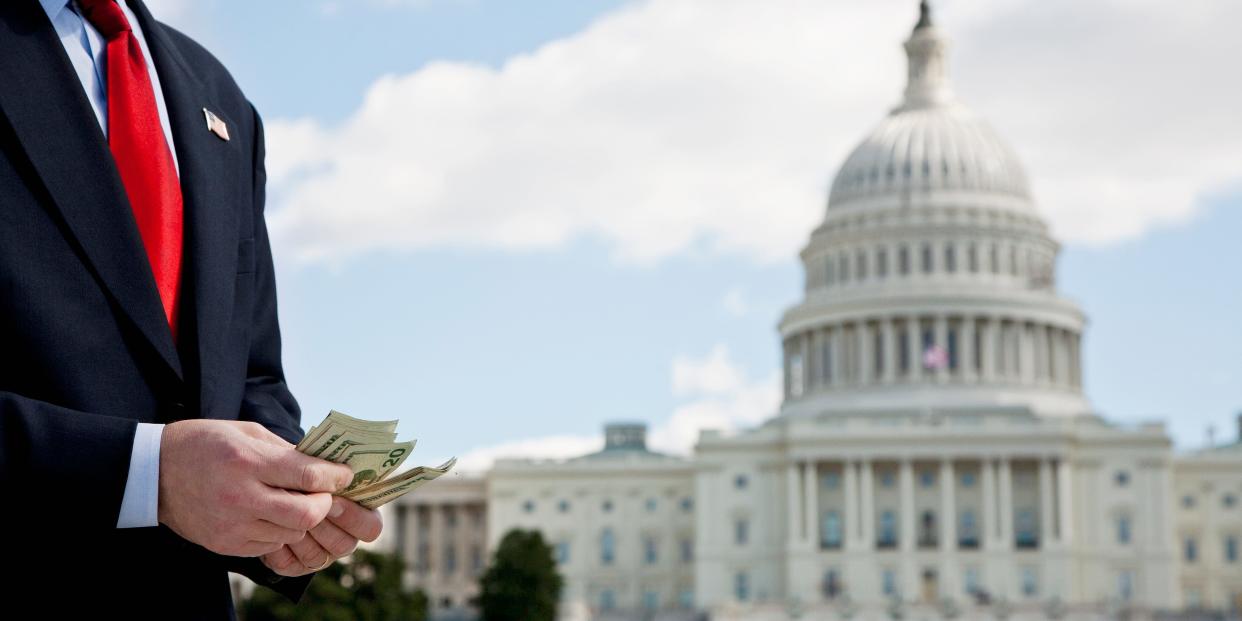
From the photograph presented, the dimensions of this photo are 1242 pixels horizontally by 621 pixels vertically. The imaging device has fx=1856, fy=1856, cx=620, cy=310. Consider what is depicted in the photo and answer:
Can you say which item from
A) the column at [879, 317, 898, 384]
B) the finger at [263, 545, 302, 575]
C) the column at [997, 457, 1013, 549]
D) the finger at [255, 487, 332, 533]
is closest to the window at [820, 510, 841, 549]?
the column at [997, 457, 1013, 549]

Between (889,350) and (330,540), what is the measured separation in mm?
132110

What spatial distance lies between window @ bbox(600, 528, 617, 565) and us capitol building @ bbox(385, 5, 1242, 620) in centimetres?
16

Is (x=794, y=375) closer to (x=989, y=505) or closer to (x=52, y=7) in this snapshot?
(x=989, y=505)

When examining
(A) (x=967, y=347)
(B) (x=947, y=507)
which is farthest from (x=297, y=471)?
(A) (x=967, y=347)

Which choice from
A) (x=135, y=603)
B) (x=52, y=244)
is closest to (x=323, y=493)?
(x=135, y=603)

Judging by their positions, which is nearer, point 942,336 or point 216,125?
point 216,125

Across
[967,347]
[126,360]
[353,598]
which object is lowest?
[126,360]

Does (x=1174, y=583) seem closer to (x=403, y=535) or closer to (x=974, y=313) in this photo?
(x=974, y=313)

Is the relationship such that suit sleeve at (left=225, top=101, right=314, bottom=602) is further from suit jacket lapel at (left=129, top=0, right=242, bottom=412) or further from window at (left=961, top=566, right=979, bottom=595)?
window at (left=961, top=566, right=979, bottom=595)

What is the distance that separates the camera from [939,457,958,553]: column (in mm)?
124062

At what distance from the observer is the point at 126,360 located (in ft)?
19.5

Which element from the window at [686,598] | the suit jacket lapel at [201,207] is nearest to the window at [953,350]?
the window at [686,598]

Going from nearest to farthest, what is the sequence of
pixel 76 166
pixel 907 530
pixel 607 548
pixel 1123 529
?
pixel 76 166, pixel 907 530, pixel 1123 529, pixel 607 548

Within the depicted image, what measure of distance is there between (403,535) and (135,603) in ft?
481
